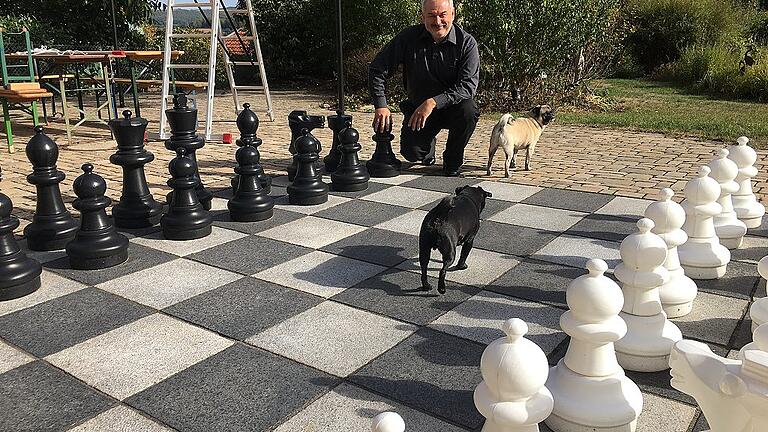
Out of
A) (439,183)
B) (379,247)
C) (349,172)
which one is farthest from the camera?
(439,183)

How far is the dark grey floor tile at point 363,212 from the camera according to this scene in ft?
13.2

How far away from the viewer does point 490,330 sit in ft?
8.18

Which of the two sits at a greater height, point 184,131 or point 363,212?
point 184,131

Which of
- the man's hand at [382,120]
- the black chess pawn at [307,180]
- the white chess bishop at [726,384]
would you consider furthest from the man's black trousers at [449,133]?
the white chess bishop at [726,384]

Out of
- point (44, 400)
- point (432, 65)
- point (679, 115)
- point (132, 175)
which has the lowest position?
point (44, 400)

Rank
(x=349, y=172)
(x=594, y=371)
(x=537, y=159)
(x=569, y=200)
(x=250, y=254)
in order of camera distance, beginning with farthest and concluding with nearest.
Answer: (x=537, y=159), (x=349, y=172), (x=569, y=200), (x=250, y=254), (x=594, y=371)

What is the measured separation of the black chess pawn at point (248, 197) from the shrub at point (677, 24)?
45.4 ft

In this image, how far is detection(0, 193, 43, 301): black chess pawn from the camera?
2.78 meters

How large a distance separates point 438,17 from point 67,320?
3.58m

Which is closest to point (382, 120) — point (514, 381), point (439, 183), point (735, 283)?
point (439, 183)

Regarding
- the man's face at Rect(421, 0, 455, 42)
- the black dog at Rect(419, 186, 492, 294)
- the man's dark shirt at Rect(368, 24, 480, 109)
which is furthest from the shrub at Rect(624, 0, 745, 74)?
the black dog at Rect(419, 186, 492, 294)

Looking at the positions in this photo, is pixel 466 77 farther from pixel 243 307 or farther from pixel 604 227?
pixel 243 307

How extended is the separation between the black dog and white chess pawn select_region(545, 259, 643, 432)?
948 millimetres

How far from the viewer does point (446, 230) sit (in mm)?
2785
